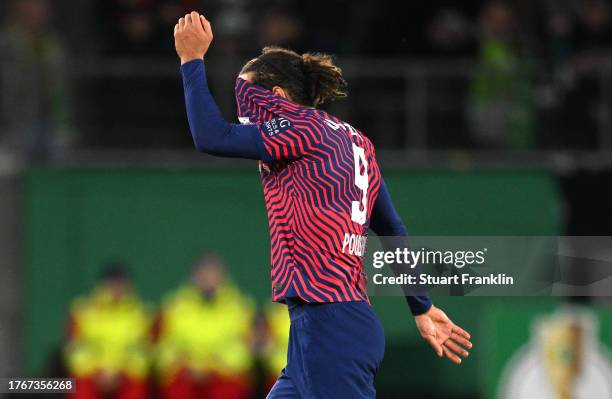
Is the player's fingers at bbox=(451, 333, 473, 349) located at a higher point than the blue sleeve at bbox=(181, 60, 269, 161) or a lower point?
lower

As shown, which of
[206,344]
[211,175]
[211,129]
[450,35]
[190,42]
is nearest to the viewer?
[211,129]

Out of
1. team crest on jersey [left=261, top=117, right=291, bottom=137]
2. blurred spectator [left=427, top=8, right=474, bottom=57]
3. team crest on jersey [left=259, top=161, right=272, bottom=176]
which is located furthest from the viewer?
blurred spectator [left=427, top=8, right=474, bottom=57]

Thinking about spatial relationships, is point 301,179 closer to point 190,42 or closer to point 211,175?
point 190,42

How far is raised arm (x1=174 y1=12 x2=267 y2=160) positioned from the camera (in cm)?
431

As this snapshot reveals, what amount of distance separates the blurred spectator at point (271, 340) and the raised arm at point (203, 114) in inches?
212

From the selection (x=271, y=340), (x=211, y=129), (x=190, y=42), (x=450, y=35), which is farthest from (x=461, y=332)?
(x=450, y=35)

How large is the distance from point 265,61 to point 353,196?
2.00 ft

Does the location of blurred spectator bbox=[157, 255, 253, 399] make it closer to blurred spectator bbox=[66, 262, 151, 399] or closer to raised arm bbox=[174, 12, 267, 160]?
blurred spectator bbox=[66, 262, 151, 399]

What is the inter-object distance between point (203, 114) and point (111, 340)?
5.72m

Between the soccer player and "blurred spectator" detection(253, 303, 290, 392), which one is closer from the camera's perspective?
the soccer player

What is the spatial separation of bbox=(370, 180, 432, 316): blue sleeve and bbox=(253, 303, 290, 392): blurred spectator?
4886 mm

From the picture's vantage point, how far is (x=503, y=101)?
32.6 ft

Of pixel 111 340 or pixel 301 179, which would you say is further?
pixel 111 340

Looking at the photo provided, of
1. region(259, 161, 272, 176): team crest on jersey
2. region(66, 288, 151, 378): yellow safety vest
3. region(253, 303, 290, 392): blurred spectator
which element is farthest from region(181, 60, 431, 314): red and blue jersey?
region(66, 288, 151, 378): yellow safety vest
